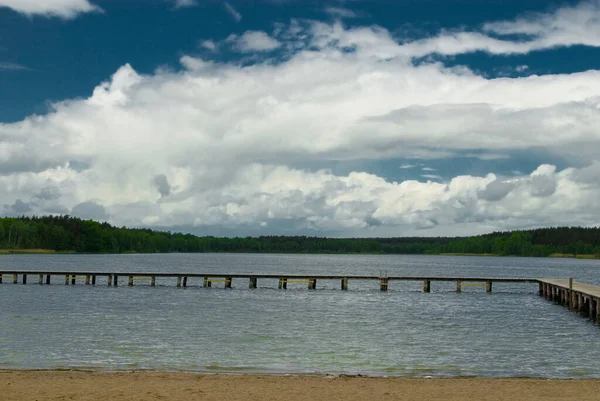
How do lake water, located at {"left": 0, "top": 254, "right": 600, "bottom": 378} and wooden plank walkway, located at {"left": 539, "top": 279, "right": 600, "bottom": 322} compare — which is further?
wooden plank walkway, located at {"left": 539, "top": 279, "right": 600, "bottom": 322}

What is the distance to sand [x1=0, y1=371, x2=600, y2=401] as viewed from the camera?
682 inches

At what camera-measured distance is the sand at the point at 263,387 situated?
1731cm

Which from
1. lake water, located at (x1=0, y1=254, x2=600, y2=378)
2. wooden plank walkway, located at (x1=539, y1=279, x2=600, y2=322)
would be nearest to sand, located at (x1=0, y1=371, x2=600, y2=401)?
lake water, located at (x1=0, y1=254, x2=600, y2=378)

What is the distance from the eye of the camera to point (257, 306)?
5031 centimetres

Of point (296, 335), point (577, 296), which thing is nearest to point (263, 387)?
point (296, 335)

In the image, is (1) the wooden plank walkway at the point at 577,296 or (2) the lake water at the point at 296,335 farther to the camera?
(1) the wooden plank walkway at the point at 577,296

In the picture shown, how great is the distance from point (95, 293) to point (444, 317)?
112 feet

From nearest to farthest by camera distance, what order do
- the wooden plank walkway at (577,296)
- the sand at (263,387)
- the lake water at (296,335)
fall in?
the sand at (263,387) → the lake water at (296,335) → the wooden plank walkway at (577,296)

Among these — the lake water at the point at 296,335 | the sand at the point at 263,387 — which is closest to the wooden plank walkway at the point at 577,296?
the lake water at the point at 296,335

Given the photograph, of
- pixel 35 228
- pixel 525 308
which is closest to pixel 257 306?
pixel 525 308

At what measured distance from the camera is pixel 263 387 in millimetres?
18766

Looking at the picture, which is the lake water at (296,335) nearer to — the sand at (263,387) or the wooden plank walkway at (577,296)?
the wooden plank walkway at (577,296)

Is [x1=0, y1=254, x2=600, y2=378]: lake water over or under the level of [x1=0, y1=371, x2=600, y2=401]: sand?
under

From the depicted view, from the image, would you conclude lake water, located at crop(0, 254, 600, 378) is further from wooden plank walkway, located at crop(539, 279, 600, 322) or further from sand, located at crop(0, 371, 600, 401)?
sand, located at crop(0, 371, 600, 401)
